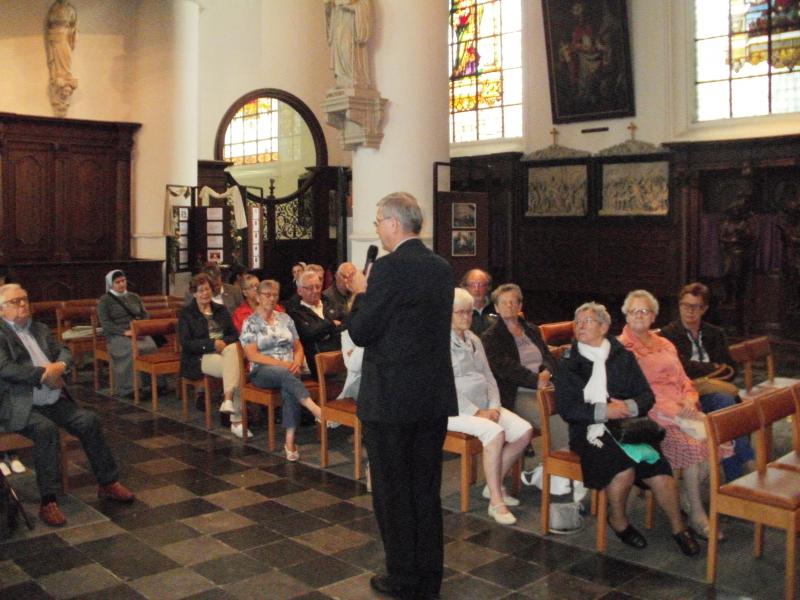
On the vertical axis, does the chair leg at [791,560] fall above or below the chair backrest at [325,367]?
below

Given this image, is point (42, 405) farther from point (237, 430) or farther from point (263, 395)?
point (237, 430)

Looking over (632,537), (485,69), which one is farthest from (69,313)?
(485,69)

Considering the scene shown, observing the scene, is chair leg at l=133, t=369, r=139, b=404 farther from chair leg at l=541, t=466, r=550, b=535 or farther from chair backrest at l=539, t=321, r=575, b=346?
chair leg at l=541, t=466, r=550, b=535

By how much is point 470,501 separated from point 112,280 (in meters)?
4.81

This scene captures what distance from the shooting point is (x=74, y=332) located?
363 inches

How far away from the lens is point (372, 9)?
8.42 metres

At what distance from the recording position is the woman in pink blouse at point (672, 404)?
175 inches

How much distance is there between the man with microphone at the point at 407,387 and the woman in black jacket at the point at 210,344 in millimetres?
3210

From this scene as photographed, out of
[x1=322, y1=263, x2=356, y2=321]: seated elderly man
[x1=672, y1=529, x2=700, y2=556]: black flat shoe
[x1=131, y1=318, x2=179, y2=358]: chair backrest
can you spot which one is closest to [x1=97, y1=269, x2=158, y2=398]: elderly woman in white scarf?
[x1=131, y1=318, x2=179, y2=358]: chair backrest

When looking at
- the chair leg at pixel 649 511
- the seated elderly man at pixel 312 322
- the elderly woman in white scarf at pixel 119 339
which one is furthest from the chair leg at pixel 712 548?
the elderly woman in white scarf at pixel 119 339

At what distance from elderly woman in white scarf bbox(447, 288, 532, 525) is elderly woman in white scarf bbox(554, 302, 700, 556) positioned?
464 millimetres

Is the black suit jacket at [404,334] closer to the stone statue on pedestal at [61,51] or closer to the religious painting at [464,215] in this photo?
the religious painting at [464,215]

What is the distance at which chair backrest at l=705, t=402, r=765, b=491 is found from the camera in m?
3.82

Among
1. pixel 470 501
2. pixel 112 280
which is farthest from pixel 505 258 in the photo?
pixel 470 501
